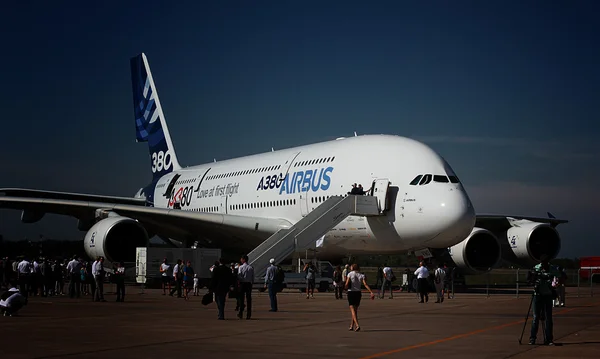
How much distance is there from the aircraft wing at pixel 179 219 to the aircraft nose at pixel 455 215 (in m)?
6.66

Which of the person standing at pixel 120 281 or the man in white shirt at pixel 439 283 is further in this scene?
the person standing at pixel 120 281

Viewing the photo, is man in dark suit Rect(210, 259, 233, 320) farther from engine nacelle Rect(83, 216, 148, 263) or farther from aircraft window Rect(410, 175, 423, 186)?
engine nacelle Rect(83, 216, 148, 263)

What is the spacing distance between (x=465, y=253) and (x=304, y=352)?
1859cm

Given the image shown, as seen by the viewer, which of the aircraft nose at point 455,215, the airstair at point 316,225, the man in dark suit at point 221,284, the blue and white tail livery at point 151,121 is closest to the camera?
the man in dark suit at point 221,284

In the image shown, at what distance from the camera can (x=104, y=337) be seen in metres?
13.0

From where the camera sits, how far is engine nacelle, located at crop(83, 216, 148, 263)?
29.2 metres

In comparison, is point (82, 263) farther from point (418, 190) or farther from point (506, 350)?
point (506, 350)

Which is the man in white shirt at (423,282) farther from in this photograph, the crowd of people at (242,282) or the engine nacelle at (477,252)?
the engine nacelle at (477,252)

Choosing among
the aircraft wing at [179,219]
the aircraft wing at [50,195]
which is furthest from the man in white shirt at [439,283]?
the aircraft wing at [50,195]

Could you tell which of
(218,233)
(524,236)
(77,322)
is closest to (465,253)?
(524,236)

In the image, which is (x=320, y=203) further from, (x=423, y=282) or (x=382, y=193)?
(x=423, y=282)

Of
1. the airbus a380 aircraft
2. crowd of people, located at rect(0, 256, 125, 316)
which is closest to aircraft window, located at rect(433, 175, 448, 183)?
the airbus a380 aircraft

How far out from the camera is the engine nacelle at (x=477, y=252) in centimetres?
2894

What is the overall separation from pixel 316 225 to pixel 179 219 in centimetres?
779
